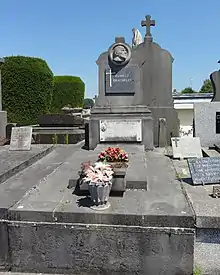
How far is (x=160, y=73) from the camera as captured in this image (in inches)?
343

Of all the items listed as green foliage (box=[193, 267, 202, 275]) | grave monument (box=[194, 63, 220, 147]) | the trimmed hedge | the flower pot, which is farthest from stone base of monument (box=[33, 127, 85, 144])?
green foliage (box=[193, 267, 202, 275])

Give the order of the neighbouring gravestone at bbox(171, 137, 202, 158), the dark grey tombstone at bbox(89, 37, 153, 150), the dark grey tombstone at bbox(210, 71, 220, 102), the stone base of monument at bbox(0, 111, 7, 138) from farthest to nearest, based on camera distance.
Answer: the stone base of monument at bbox(0, 111, 7, 138) → the dark grey tombstone at bbox(210, 71, 220, 102) → the dark grey tombstone at bbox(89, 37, 153, 150) → the neighbouring gravestone at bbox(171, 137, 202, 158)

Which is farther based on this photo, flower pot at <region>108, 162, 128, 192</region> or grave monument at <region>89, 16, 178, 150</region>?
grave monument at <region>89, 16, 178, 150</region>

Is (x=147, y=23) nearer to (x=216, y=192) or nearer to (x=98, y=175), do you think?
(x=216, y=192)

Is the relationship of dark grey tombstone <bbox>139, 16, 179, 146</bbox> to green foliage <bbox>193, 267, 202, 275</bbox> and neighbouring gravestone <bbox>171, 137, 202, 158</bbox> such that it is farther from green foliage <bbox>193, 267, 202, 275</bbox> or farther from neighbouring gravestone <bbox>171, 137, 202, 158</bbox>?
green foliage <bbox>193, 267, 202, 275</bbox>

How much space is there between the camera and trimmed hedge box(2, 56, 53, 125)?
14727 millimetres

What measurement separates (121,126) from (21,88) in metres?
9.75

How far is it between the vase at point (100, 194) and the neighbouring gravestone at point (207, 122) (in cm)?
471

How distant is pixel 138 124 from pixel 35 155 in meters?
2.30

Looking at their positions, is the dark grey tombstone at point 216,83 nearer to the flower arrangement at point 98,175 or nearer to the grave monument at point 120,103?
the grave monument at point 120,103

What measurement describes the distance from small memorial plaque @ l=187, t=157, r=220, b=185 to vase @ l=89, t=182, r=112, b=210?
1.42m

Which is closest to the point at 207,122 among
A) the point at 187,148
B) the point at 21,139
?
the point at 187,148

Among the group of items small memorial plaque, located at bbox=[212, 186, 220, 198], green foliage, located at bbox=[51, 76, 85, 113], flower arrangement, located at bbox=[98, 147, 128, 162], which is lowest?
small memorial plaque, located at bbox=[212, 186, 220, 198]

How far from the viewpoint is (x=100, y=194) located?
2889 millimetres
